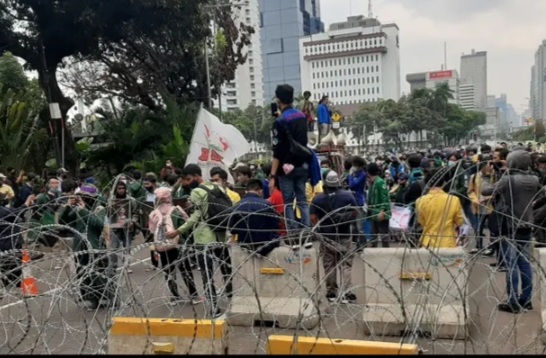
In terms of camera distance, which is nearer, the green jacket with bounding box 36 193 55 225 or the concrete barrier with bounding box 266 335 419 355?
the concrete barrier with bounding box 266 335 419 355

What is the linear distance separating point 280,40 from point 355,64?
35.4 meters

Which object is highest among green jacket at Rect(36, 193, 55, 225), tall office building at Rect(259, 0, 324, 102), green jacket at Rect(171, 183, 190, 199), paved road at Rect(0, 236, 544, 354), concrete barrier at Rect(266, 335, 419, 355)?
tall office building at Rect(259, 0, 324, 102)

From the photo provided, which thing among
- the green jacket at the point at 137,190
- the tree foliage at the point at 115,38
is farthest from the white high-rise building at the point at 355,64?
the green jacket at the point at 137,190

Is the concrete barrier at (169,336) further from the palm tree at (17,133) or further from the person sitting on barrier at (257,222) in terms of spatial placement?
the palm tree at (17,133)

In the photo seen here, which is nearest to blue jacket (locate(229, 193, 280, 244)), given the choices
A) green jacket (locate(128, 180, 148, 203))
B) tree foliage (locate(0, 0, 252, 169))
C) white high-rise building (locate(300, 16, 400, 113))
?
green jacket (locate(128, 180, 148, 203))

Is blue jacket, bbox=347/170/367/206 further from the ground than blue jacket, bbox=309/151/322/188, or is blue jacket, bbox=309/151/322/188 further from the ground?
blue jacket, bbox=309/151/322/188

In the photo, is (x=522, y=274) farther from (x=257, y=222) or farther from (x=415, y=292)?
(x=257, y=222)

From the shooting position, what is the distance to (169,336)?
469cm

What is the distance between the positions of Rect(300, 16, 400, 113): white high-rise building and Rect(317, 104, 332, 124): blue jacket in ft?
401

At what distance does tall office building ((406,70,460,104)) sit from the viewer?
148 m

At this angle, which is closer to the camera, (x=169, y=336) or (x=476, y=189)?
(x=169, y=336)

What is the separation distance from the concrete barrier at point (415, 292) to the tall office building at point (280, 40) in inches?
6274

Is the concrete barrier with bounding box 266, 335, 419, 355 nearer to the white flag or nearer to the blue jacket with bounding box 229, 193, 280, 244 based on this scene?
the blue jacket with bounding box 229, 193, 280, 244

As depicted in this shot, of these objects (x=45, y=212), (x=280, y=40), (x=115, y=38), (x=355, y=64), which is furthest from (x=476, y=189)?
(x=280, y=40)
